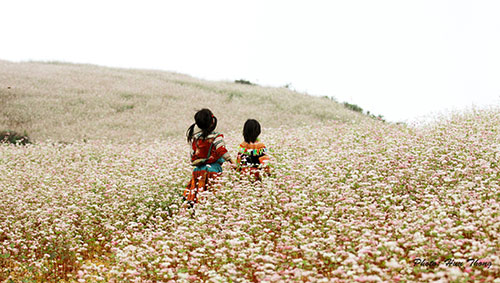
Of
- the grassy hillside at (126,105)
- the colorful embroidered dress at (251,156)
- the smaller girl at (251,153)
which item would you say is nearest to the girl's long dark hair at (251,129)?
the smaller girl at (251,153)

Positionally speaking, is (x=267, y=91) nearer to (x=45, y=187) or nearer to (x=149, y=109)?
(x=149, y=109)

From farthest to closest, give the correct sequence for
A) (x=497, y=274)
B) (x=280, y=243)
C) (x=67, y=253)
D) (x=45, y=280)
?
(x=67, y=253)
(x=45, y=280)
(x=280, y=243)
(x=497, y=274)

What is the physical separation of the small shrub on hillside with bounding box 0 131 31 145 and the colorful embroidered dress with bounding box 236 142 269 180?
12.6 meters

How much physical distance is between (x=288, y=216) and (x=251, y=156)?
2392 mm

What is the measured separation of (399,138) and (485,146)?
2215 mm

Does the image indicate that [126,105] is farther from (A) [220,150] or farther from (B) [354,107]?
(A) [220,150]

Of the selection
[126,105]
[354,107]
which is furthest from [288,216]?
[354,107]

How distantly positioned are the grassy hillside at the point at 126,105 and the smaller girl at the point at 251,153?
383 inches

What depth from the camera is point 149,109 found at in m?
22.9

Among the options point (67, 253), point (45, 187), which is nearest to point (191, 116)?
point (45, 187)

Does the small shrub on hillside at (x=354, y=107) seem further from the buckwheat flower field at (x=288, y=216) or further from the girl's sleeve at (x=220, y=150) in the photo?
Answer: the girl's sleeve at (x=220, y=150)

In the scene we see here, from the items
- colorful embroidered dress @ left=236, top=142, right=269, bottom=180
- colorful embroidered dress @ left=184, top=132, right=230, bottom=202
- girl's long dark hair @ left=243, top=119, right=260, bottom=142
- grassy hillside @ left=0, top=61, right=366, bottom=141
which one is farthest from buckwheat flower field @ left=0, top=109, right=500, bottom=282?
grassy hillside @ left=0, top=61, right=366, bottom=141

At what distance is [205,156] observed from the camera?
8477 mm

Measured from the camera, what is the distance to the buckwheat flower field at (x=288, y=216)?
194 inches
